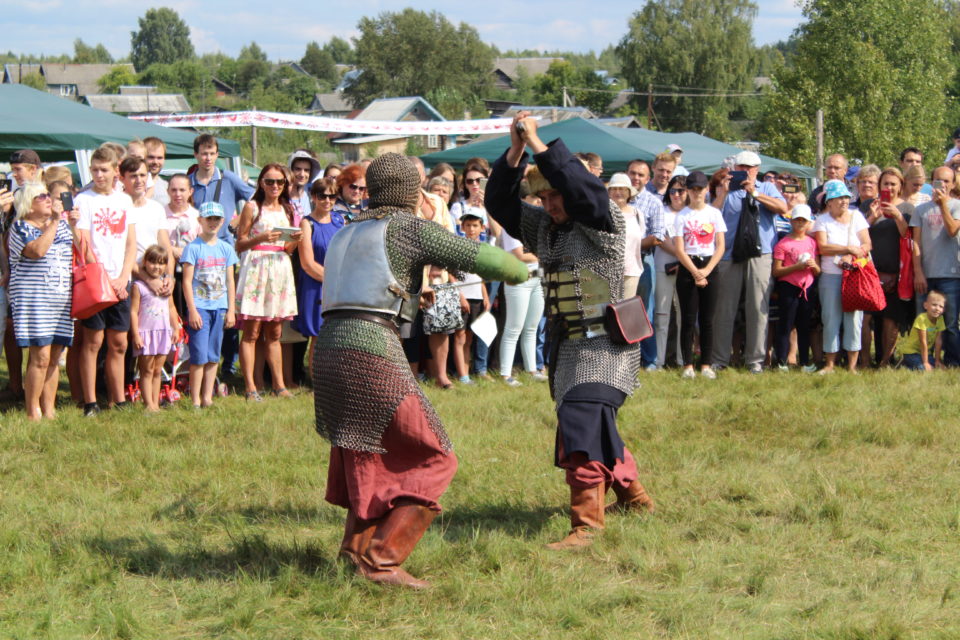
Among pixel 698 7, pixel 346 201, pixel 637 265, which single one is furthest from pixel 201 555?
pixel 698 7

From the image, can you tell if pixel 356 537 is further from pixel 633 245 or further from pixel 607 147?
pixel 607 147

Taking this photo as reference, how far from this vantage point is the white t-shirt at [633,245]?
29.2 feet

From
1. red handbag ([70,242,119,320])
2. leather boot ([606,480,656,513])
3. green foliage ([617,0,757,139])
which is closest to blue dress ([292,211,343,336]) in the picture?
red handbag ([70,242,119,320])

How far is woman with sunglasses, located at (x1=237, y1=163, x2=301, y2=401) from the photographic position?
834 centimetres

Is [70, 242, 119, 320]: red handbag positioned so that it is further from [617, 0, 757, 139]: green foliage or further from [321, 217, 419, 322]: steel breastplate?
[617, 0, 757, 139]: green foliage

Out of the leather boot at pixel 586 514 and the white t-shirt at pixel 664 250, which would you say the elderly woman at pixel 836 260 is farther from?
the leather boot at pixel 586 514

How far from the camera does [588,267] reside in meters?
5.06

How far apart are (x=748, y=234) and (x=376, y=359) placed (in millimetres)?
6088

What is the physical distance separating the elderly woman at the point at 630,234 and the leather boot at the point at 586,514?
3.86m

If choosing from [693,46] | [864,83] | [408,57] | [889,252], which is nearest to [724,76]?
[693,46]

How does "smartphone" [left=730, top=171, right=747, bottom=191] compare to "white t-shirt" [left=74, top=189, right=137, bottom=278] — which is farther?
"smartphone" [left=730, top=171, right=747, bottom=191]

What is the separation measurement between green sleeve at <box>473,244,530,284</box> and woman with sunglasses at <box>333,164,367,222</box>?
9.63 feet

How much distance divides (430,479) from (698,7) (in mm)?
63795

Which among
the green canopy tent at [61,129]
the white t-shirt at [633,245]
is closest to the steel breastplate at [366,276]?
the white t-shirt at [633,245]
